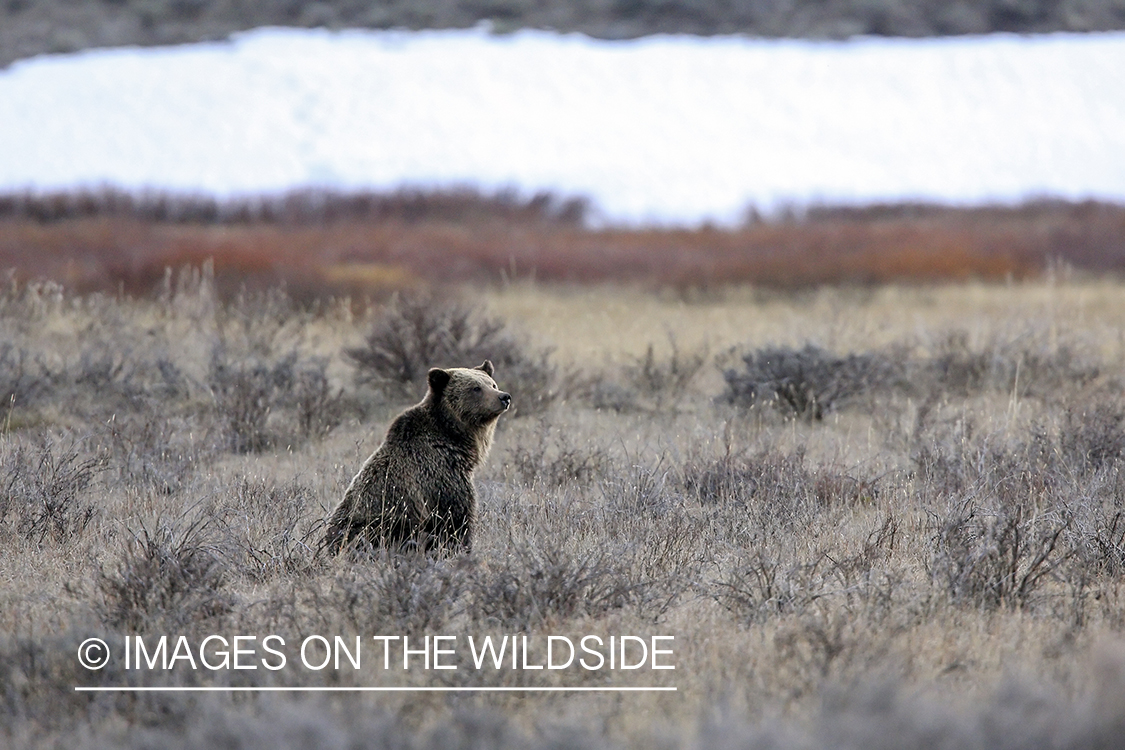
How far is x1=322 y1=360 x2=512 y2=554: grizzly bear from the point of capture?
4.98m

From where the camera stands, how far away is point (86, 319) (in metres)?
11.2

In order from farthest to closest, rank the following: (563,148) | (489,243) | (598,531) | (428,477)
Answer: (563,148)
(489,243)
(598,531)
(428,477)

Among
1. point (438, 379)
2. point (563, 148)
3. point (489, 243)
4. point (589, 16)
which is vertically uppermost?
point (589, 16)

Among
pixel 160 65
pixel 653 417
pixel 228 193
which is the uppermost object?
pixel 160 65

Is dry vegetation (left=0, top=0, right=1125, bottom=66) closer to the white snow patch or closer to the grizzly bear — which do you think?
the white snow patch

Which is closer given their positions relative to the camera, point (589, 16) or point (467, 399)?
point (467, 399)

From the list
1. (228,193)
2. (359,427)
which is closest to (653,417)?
(359,427)

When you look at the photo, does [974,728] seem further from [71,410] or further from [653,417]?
[71,410]

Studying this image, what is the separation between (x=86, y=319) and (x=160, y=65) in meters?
15.7

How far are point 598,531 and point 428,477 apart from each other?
1.00m

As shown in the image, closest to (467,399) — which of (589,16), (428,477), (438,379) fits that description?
(438,379)

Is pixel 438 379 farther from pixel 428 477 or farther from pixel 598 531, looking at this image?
pixel 598 531

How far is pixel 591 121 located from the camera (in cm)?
2464

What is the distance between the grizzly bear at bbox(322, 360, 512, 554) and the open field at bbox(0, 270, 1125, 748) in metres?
0.21
